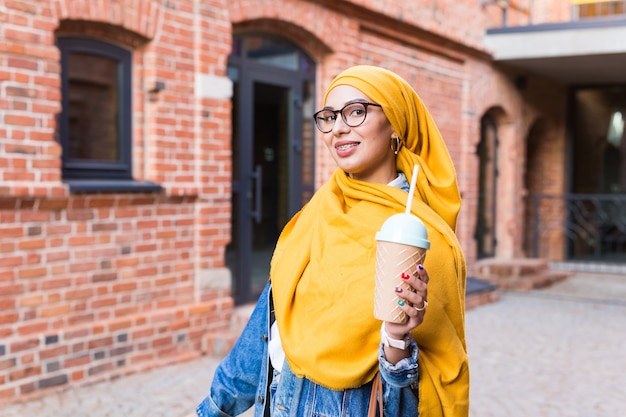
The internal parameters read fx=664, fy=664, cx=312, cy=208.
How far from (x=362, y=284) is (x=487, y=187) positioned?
1008 centimetres

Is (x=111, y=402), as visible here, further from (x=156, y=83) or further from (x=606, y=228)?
(x=606, y=228)

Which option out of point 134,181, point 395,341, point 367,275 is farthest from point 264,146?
point 395,341

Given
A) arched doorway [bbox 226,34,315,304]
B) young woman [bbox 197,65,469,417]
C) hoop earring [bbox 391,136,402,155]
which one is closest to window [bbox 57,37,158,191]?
arched doorway [bbox 226,34,315,304]

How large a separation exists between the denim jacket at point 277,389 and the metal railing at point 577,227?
10991 millimetres

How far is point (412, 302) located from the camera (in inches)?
53.3

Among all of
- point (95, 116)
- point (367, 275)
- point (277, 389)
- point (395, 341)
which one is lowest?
point (277, 389)

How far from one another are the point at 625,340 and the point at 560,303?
2.02 m

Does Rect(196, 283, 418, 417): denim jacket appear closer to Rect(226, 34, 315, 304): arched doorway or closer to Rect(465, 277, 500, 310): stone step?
Rect(226, 34, 315, 304): arched doorway

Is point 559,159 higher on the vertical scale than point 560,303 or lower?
higher

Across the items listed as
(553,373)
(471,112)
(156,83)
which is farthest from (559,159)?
(156,83)

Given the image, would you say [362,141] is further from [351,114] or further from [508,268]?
[508,268]

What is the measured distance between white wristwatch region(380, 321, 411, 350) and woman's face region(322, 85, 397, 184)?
438mm

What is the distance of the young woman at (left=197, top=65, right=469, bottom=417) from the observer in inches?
61.0

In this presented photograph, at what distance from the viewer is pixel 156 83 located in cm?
520
